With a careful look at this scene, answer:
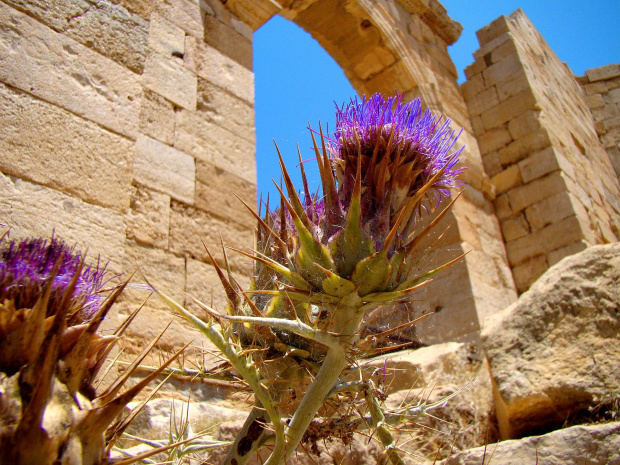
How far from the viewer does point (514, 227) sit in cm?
639

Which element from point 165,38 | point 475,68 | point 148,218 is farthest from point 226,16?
point 475,68

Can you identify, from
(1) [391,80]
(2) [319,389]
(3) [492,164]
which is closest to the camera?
(2) [319,389]

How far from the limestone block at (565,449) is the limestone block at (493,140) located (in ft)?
16.9

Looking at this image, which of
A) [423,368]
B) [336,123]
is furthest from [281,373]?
[423,368]

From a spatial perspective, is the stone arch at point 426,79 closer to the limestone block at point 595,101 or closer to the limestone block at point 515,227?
the limestone block at point 515,227

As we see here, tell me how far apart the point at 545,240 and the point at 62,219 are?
5.28 meters

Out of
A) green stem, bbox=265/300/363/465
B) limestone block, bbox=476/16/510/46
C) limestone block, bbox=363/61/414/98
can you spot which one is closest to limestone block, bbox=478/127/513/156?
limestone block, bbox=363/61/414/98

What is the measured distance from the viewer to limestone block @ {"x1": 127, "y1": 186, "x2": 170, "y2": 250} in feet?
8.61

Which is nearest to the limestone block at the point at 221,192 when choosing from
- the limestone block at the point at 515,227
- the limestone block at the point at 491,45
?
the limestone block at the point at 515,227

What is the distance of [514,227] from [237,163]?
4181 millimetres

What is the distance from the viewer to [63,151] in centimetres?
229

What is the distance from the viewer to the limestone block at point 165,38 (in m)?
3.23

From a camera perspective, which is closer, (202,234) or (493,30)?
(202,234)

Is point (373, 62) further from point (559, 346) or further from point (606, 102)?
point (606, 102)
